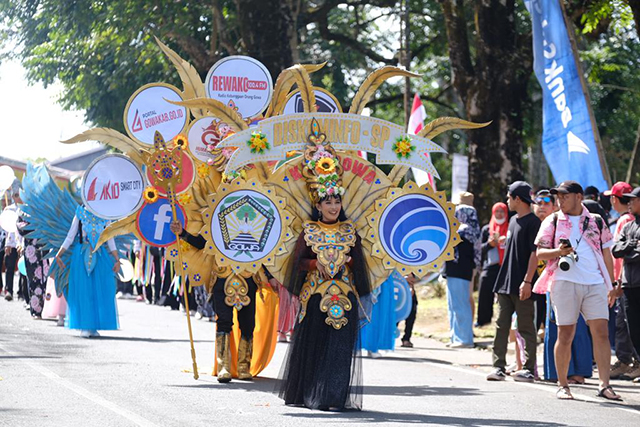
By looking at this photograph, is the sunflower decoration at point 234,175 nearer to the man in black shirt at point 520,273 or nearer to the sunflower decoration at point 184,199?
the sunflower decoration at point 184,199

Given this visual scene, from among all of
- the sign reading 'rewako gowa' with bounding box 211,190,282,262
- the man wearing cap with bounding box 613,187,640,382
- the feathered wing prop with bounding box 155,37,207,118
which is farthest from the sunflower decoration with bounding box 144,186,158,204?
the man wearing cap with bounding box 613,187,640,382

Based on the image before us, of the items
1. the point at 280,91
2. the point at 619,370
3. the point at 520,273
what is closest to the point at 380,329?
the point at 520,273

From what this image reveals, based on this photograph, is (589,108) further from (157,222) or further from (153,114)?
(157,222)

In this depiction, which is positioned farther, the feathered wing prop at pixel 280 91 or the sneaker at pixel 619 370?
the sneaker at pixel 619 370

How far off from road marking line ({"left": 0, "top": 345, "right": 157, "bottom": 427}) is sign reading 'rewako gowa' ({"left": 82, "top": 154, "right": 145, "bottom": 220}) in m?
1.55

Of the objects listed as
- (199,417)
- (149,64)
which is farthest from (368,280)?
(149,64)

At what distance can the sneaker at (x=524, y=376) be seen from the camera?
11.0 m

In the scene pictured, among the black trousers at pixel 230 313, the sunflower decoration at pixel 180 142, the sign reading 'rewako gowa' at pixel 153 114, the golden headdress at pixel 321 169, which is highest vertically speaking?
the sign reading 'rewako gowa' at pixel 153 114

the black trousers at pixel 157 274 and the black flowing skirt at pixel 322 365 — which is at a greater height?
the black trousers at pixel 157 274

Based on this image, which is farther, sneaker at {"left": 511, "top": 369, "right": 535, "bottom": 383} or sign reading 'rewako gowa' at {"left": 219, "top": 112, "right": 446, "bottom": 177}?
sneaker at {"left": 511, "top": 369, "right": 535, "bottom": 383}

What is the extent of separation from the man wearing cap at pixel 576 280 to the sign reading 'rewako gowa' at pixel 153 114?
3.75m

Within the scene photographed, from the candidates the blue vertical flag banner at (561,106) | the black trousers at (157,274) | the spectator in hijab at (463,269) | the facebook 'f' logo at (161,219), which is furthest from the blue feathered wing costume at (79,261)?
the black trousers at (157,274)

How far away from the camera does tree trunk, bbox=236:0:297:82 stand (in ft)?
70.4

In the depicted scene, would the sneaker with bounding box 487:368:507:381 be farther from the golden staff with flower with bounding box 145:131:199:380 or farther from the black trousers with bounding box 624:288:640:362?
the golden staff with flower with bounding box 145:131:199:380
